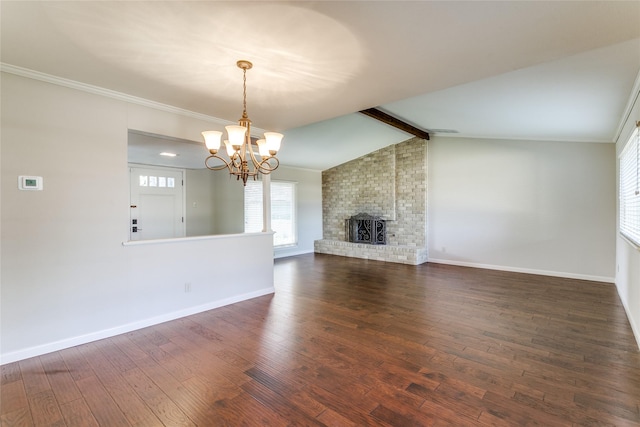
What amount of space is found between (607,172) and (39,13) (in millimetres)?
7345

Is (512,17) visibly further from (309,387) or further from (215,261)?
(215,261)

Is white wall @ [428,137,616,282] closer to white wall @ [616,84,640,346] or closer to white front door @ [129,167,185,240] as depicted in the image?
white wall @ [616,84,640,346]

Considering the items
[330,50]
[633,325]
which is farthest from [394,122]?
[633,325]

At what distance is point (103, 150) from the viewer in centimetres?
300

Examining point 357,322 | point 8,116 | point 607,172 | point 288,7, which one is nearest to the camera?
point 288,7

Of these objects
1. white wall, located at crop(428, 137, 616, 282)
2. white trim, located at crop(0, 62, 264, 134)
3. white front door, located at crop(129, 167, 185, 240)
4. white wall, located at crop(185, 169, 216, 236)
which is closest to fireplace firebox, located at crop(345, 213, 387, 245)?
white wall, located at crop(428, 137, 616, 282)

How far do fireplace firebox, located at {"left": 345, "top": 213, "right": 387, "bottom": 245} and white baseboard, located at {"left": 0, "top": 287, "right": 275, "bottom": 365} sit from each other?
4.44m

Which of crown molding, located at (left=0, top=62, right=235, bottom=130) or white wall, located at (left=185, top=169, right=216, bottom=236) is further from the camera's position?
white wall, located at (left=185, top=169, right=216, bottom=236)

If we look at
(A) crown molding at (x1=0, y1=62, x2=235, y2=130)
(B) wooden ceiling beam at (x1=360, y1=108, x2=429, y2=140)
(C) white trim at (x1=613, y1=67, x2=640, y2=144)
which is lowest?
(C) white trim at (x1=613, y1=67, x2=640, y2=144)

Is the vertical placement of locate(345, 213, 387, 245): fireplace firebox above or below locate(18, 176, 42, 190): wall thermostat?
below

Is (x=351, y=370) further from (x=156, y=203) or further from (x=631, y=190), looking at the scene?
(x=156, y=203)

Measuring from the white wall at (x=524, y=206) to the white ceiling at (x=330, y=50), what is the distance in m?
1.88

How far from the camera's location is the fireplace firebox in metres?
7.83

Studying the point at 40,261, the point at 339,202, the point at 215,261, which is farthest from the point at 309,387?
the point at 339,202
